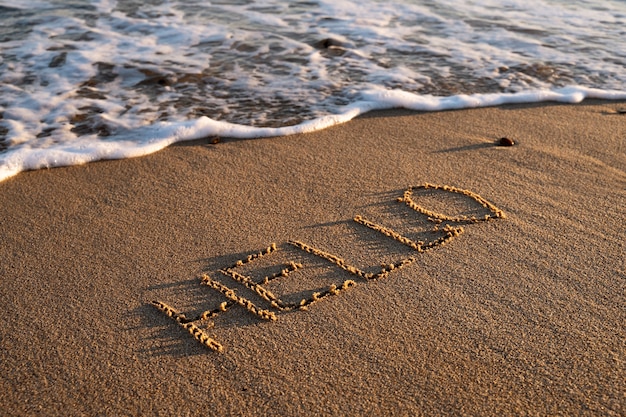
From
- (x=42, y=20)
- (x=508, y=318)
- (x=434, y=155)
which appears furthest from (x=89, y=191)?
(x=42, y=20)

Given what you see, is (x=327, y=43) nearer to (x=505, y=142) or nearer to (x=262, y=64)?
(x=262, y=64)

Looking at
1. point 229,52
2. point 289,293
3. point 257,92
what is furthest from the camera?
point 229,52

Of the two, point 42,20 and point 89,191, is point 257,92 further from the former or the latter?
point 42,20

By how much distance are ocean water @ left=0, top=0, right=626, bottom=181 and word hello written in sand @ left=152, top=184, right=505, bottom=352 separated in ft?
3.68

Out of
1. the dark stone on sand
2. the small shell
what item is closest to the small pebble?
the small shell

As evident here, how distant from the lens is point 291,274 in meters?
2.21

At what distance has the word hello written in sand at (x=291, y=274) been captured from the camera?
6.52 ft

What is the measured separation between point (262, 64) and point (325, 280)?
8.46 feet

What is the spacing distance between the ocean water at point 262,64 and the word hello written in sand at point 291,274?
112cm

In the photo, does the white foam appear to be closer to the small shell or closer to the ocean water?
the ocean water

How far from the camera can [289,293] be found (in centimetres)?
211

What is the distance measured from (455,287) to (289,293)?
1.83 feet

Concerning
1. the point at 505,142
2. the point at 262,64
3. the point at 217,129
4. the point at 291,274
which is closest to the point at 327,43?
the point at 262,64

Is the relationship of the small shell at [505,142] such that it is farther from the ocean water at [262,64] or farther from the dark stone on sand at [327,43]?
the dark stone on sand at [327,43]
